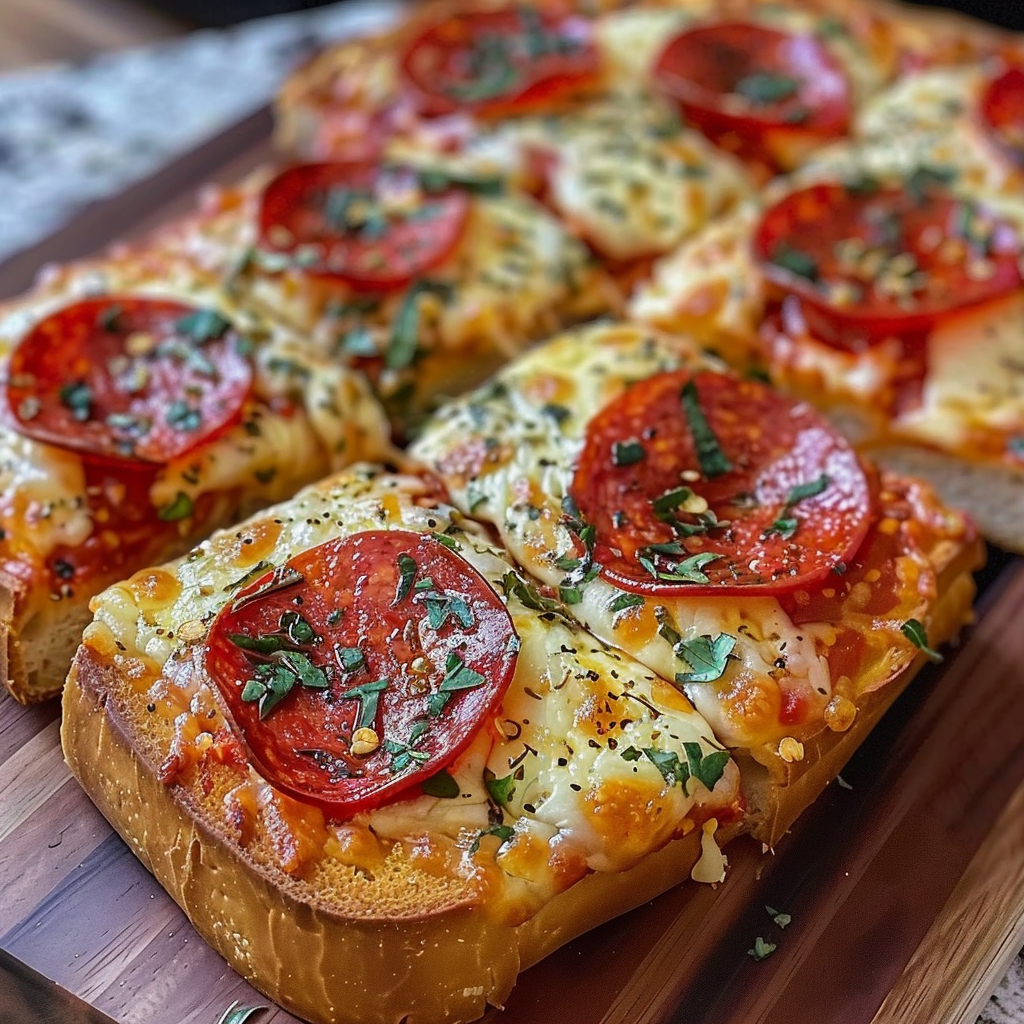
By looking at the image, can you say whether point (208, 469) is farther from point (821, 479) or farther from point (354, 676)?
point (821, 479)

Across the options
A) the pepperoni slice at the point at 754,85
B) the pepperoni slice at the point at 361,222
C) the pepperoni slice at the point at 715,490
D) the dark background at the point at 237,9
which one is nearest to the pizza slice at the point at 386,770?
the pepperoni slice at the point at 715,490

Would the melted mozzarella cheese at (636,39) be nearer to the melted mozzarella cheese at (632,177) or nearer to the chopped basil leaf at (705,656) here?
the melted mozzarella cheese at (632,177)

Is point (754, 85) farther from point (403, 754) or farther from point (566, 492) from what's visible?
point (403, 754)

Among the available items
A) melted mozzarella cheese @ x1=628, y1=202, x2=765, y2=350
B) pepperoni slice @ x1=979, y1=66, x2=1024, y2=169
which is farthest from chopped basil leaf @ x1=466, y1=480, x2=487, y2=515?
pepperoni slice @ x1=979, y1=66, x2=1024, y2=169

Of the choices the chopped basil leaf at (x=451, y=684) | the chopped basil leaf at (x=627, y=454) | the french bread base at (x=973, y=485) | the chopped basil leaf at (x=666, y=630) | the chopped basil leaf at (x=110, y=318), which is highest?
the chopped basil leaf at (x=110, y=318)

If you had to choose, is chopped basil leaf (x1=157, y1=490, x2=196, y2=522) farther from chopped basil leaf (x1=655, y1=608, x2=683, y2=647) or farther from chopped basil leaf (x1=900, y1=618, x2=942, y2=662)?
chopped basil leaf (x1=900, y1=618, x2=942, y2=662)

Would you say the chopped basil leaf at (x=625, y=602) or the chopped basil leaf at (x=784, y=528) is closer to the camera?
the chopped basil leaf at (x=625, y=602)
